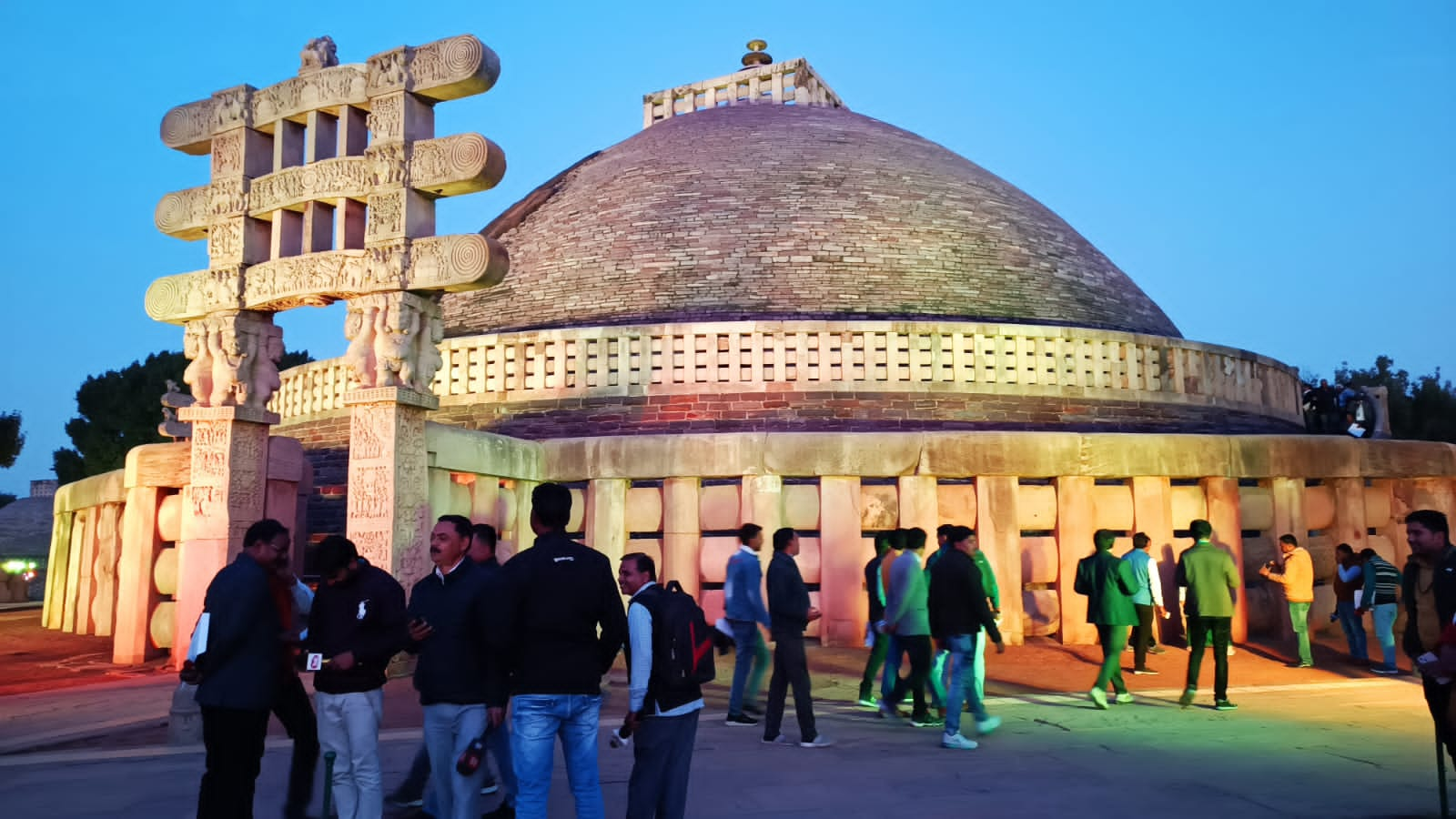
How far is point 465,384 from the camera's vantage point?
48.2 feet

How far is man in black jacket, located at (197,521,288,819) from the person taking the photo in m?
4.59

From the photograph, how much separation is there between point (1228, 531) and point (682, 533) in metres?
5.93

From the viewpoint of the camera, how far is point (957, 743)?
269 inches

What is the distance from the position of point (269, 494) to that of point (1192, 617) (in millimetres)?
9031

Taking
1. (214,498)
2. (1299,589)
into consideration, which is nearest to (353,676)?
(214,498)

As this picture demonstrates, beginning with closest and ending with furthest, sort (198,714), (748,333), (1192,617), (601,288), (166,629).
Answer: (198,714), (1192,617), (166,629), (748,333), (601,288)

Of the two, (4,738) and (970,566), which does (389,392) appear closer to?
(4,738)

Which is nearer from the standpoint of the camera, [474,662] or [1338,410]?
[474,662]

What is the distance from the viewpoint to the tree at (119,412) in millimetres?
37469

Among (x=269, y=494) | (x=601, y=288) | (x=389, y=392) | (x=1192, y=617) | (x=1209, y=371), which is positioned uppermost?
(x=601, y=288)

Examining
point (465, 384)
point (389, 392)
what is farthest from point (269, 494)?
point (465, 384)

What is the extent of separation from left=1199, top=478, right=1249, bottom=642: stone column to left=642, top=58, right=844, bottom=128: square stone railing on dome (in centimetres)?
1586

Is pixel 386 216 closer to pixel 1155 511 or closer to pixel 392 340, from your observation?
pixel 392 340

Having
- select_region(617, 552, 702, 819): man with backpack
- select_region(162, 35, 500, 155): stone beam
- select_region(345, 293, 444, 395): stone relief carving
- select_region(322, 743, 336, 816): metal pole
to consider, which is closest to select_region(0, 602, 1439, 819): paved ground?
select_region(322, 743, 336, 816): metal pole
